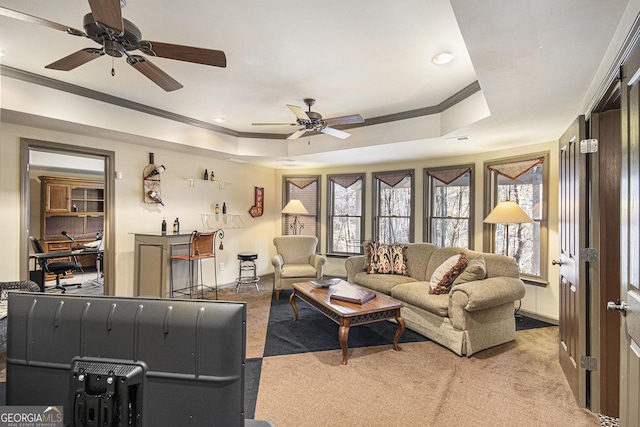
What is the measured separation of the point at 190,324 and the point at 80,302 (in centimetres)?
26

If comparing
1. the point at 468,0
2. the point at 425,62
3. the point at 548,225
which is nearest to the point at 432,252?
the point at 548,225

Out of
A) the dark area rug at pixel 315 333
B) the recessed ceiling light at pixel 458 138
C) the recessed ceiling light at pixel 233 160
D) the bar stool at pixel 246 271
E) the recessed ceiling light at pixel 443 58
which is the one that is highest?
the recessed ceiling light at pixel 443 58

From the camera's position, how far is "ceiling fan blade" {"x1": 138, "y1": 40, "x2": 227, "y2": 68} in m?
1.98

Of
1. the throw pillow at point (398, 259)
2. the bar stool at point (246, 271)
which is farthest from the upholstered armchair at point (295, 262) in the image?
the throw pillow at point (398, 259)

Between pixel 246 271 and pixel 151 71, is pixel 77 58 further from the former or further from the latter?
pixel 246 271

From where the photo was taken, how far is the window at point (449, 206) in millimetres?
5000

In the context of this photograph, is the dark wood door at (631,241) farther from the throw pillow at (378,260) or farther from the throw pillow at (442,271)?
the throw pillow at (378,260)

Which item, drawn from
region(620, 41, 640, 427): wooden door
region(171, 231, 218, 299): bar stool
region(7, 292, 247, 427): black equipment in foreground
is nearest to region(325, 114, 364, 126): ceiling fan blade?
region(620, 41, 640, 427): wooden door

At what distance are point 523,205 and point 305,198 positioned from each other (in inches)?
150

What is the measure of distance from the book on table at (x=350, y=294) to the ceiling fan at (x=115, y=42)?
2.35 metres

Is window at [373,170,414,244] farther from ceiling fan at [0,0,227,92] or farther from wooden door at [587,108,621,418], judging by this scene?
ceiling fan at [0,0,227,92]

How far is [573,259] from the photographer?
7.89 ft

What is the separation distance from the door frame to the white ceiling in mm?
722

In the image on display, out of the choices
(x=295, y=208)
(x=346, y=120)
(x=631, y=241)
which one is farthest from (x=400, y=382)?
(x=295, y=208)
